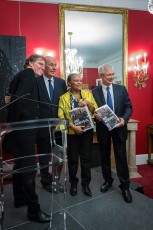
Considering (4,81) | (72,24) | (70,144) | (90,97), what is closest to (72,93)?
(90,97)

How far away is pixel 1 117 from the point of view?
3.55m

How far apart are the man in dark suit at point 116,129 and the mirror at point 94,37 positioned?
5.04 feet

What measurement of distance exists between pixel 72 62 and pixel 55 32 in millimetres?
551

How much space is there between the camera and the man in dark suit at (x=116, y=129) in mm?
2371

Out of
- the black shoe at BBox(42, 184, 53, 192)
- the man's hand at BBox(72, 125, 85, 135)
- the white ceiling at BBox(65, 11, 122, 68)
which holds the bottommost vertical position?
the black shoe at BBox(42, 184, 53, 192)

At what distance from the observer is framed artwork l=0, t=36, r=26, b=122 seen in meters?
3.54

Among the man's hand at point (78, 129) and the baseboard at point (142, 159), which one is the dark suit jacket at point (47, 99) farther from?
the baseboard at point (142, 159)

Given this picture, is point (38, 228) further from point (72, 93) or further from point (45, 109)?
point (72, 93)

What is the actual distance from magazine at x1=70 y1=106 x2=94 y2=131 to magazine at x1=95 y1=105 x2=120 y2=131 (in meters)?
0.13

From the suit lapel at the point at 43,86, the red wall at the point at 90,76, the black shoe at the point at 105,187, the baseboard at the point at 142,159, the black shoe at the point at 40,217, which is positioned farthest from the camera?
the baseboard at the point at 142,159

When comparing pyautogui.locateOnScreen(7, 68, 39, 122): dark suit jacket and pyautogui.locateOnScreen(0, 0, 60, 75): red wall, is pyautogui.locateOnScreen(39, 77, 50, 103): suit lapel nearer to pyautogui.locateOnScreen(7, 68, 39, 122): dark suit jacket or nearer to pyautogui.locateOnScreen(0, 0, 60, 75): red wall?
pyautogui.locateOnScreen(7, 68, 39, 122): dark suit jacket

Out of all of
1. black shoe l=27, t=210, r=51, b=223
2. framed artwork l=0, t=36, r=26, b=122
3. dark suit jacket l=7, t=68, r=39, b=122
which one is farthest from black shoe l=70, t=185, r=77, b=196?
framed artwork l=0, t=36, r=26, b=122

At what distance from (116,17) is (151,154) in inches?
103

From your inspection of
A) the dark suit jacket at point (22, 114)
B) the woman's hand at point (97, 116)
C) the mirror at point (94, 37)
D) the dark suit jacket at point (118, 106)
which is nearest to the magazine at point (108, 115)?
the woman's hand at point (97, 116)
